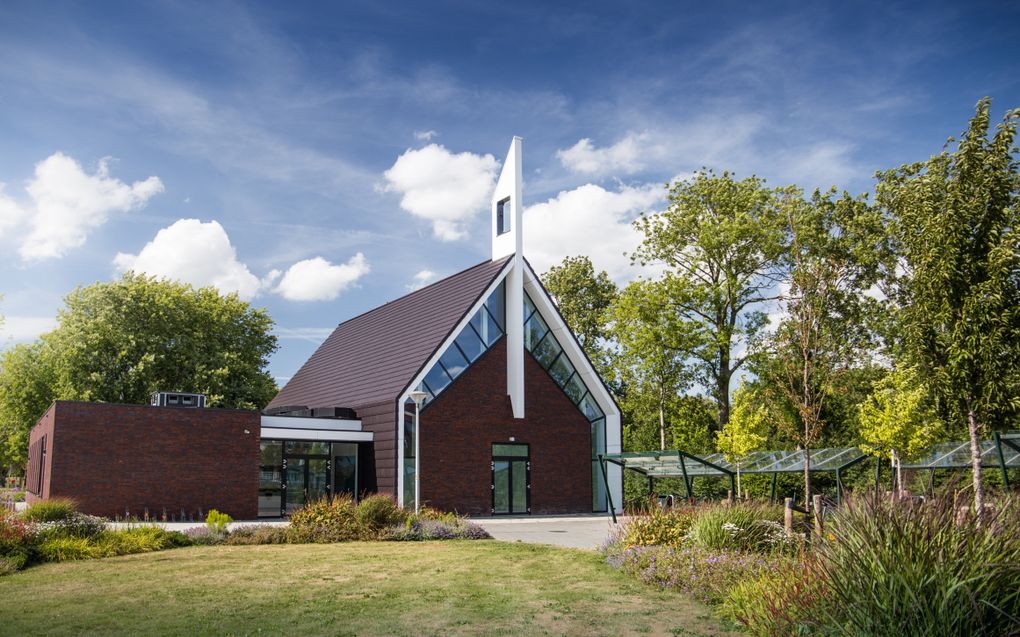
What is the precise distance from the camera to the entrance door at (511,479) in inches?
1114

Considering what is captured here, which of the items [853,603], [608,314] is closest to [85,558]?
[853,603]

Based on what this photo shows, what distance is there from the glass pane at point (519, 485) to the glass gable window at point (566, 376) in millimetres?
3208

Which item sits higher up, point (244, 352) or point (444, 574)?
point (244, 352)

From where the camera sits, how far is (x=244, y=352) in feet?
157

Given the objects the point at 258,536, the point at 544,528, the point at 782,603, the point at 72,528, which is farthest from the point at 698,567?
the point at 544,528

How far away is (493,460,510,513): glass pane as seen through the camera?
28203 millimetres

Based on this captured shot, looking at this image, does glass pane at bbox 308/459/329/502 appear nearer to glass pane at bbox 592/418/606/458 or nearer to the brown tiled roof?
the brown tiled roof

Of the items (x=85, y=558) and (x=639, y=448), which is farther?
(x=639, y=448)

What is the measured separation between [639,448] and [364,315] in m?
14.5

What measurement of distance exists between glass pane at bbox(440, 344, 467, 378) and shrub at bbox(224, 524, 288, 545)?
413 inches

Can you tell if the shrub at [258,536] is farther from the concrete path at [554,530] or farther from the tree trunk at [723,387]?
the tree trunk at [723,387]

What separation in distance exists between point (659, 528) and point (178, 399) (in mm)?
19027

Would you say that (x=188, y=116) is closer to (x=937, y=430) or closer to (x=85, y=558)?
(x=85, y=558)

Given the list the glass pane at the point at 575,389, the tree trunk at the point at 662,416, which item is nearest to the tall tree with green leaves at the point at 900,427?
the glass pane at the point at 575,389
